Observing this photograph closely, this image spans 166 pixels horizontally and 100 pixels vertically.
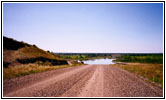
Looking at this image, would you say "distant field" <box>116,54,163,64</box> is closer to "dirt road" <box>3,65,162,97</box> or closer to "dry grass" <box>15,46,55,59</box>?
"dry grass" <box>15,46,55,59</box>

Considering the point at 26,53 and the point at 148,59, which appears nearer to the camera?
the point at 26,53

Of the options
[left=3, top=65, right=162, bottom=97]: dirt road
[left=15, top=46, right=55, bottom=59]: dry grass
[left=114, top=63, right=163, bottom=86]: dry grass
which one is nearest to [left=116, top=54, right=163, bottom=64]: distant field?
[left=114, top=63, right=163, bottom=86]: dry grass

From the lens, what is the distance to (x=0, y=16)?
7.55 m

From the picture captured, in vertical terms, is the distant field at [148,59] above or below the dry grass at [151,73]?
below

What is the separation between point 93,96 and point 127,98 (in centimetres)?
172

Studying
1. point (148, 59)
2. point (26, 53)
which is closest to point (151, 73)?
point (26, 53)

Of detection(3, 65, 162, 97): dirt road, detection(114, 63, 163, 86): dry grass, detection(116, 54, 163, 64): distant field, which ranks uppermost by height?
detection(3, 65, 162, 97): dirt road

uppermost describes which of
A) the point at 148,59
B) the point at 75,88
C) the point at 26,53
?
the point at 26,53

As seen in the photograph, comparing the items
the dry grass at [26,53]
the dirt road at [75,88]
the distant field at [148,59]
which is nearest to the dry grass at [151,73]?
the dirt road at [75,88]

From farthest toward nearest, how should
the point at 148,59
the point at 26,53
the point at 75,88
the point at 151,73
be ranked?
the point at 148,59 → the point at 26,53 → the point at 151,73 → the point at 75,88

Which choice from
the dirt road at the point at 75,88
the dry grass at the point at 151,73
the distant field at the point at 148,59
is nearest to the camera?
the dirt road at the point at 75,88

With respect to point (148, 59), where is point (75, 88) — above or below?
above

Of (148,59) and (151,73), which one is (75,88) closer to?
(151,73)

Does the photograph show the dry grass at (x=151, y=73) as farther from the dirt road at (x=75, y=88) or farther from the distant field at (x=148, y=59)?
the distant field at (x=148, y=59)
